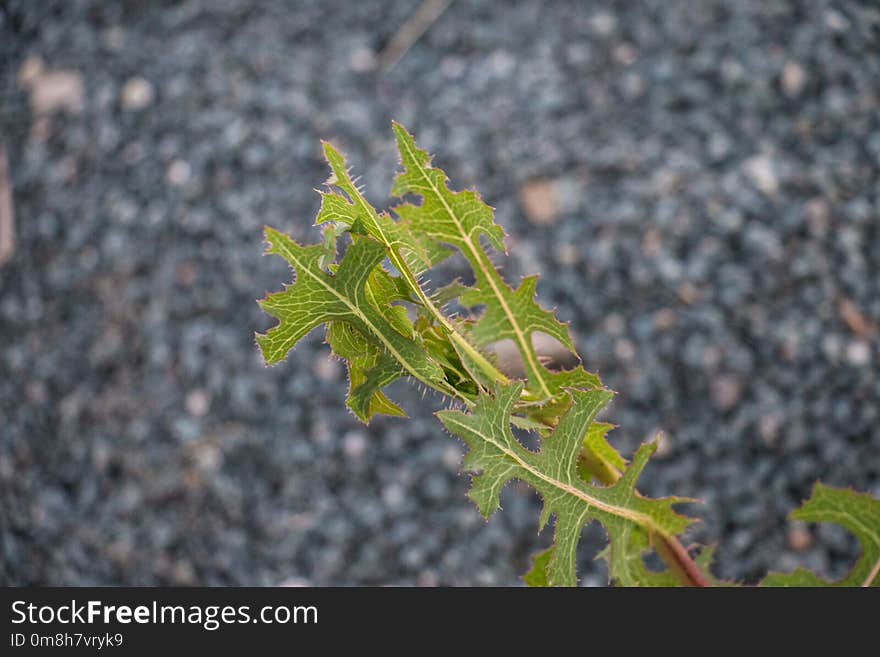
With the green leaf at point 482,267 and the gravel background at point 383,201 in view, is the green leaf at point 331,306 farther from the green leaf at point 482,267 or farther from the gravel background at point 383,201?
the gravel background at point 383,201

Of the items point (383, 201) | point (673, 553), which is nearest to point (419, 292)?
point (673, 553)

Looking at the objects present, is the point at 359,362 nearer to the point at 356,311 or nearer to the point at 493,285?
the point at 356,311

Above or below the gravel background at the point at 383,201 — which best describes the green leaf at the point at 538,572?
below

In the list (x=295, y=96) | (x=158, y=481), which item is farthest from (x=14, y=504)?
(x=295, y=96)

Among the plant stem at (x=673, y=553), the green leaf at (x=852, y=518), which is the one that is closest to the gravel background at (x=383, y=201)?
the green leaf at (x=852, y=518)

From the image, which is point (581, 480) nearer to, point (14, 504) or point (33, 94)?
point (14, 504)
